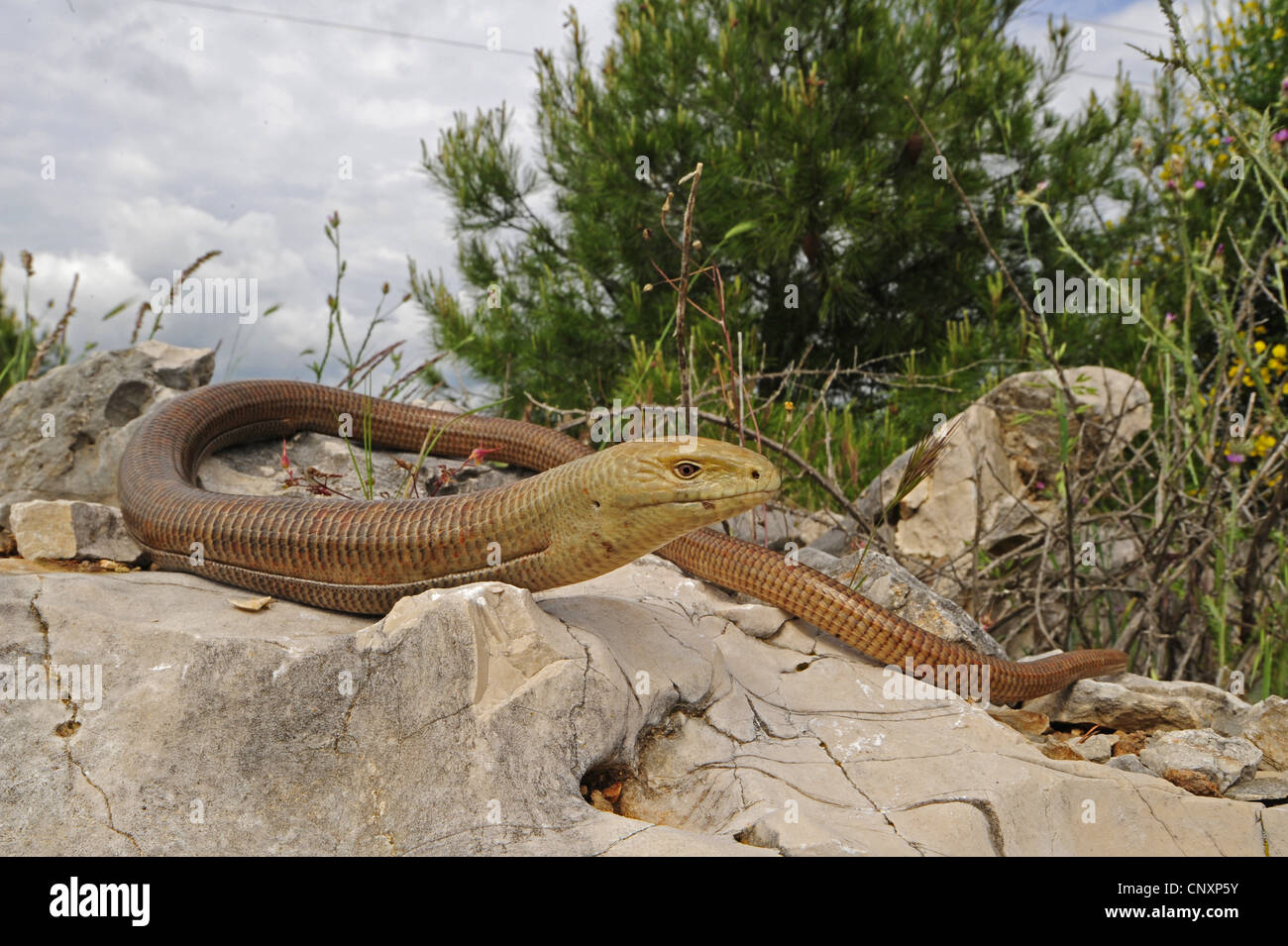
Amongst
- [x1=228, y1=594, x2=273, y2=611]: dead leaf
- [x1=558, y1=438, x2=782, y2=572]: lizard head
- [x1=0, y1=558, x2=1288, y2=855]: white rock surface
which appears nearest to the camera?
[x1=0, y1=558, x2=1288, y2=855]: white rock surface

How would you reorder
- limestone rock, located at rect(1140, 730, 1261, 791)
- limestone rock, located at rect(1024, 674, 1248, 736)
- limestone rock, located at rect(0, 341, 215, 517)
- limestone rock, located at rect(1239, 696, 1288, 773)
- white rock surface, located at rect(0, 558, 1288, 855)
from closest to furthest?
white rock surface, located at rect(0, 558, 1288, 855) → limestone rock, located at rect(1140, 730, 1261, 791) → limestone rock, located at rect(1239, 696, 1288, 773) → limestone rock, located at rect(1024, 674, 1248, 736) → limestone rock, located at rect(0, 341, 215, 517)

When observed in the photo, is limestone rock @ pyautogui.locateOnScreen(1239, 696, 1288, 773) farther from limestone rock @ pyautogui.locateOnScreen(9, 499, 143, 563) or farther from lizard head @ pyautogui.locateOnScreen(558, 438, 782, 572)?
limestone rock @ pyautogui.locateOnScreen(9, 499, 143, 563)

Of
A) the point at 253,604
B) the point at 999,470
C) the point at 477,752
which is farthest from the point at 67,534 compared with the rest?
the point at 999,470

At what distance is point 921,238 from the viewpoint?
37.2 ft

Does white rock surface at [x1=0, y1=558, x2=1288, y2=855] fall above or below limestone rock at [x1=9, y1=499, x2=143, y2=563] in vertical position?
below

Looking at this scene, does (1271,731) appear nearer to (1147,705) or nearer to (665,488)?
(1147,705)

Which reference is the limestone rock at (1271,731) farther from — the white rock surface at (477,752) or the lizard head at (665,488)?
the lizard head at (665,488)

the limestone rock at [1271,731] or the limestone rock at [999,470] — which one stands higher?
the limestone rock at [999,470]

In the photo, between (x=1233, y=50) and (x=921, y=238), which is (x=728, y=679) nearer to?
(x=921, y=238)

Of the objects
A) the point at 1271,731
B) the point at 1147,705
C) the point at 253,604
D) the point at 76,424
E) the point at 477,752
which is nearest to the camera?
the point at 477,752

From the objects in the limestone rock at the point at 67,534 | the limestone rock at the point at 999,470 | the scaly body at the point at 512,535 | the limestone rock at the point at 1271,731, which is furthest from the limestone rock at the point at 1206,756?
the limestone rock at the point at 67,534

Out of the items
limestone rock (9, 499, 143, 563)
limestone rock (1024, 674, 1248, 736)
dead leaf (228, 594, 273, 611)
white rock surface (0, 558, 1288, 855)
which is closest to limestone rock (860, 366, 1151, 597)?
limestone rock (1024, 674, 1248, 736)

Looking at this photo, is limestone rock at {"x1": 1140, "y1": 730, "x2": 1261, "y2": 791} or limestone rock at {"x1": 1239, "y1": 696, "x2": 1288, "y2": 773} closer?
limestone rock at {"x1": 1140, "y1": 730, "x2": 1261, "y2": 791}
